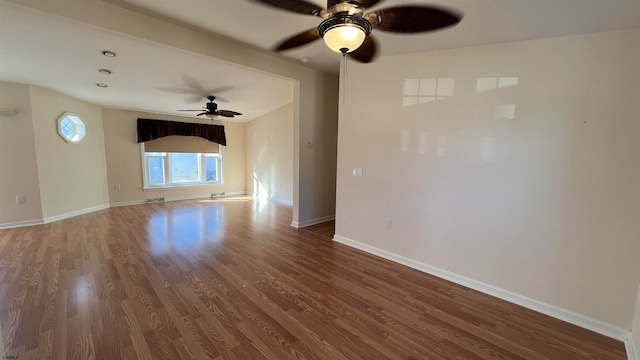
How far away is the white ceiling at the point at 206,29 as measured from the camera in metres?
1.79

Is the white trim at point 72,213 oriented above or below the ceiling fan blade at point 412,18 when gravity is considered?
below

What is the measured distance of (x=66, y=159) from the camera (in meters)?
4.75

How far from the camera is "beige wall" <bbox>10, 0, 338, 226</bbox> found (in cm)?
218

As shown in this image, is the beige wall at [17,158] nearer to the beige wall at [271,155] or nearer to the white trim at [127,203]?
the white trim at [127,203]

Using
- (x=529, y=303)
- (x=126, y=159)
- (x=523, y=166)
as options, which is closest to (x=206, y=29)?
(x=523, y=166)

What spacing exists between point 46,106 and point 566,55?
6988mm

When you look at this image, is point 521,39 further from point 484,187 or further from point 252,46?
point 252,46

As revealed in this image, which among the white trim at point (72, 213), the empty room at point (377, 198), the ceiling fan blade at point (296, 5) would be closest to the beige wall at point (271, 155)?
the empty room at point (377, 198)

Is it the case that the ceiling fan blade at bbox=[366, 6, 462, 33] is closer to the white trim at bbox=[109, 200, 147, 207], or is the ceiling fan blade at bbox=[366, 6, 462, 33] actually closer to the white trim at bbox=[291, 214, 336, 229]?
the white trim at bbox=[291, 214, 336, 229]

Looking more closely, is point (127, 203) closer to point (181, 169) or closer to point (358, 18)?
point (181, 169)

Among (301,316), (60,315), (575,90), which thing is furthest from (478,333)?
(60,315)

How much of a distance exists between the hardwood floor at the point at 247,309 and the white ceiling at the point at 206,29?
228 cm

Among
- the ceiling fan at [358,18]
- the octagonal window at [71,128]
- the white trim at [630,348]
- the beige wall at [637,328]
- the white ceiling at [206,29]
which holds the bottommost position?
the white trim at [630,348]

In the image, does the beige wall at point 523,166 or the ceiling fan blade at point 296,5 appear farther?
the beige wall at point 523,166
